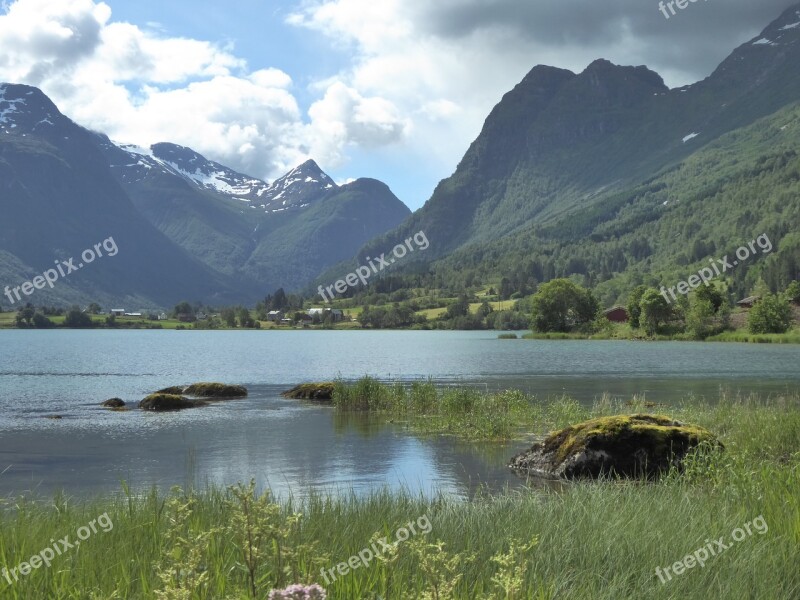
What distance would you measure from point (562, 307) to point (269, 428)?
150645 mm

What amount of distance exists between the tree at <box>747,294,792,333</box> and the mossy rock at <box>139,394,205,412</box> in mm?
133398

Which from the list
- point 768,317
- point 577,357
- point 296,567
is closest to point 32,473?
point 296,567

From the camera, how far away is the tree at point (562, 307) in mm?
179500

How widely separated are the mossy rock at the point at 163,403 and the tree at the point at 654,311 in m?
131

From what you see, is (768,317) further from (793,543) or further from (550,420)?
(793,543)

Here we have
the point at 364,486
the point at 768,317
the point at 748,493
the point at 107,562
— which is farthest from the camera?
the point at 768,317

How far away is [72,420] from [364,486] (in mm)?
27210

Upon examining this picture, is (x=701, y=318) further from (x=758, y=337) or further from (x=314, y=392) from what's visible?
(x=314, y=392)

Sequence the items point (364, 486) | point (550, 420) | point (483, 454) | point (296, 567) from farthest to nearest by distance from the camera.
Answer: point (550, 420), point (483, 454), point (364, 486), point (296, 567)

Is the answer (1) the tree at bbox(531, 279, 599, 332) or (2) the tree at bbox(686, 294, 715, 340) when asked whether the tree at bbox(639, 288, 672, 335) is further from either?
(1) the tree at bbox(531, 279, 599, 332)

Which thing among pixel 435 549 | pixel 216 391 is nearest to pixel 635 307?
pixel 216 391

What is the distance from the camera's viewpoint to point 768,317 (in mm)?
150375

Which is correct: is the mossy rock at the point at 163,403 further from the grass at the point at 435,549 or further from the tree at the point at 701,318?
the tree at the point at 701,318

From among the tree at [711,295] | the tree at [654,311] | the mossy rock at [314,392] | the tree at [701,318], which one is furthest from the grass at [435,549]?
the tree at [654,311]
